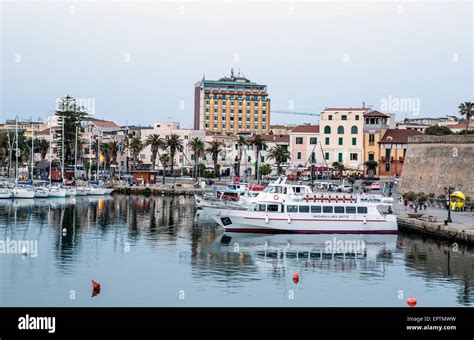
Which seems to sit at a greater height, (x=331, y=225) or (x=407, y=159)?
(x=407, y=159)

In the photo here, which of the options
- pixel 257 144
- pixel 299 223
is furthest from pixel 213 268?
pixel 257 144

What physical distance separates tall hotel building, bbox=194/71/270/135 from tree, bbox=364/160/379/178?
5620 centimetres

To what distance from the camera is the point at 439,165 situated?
68438 mm

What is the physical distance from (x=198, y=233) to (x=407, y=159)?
29236 millimetres

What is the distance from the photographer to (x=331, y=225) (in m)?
50.1

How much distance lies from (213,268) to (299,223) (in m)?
13.1

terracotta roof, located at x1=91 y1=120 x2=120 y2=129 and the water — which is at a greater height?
terracotta roof, located at x1=91 y1=120 x2=120 y2=129

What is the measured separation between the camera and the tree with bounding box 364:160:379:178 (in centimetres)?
9969

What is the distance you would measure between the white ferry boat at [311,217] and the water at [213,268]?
0.65 m

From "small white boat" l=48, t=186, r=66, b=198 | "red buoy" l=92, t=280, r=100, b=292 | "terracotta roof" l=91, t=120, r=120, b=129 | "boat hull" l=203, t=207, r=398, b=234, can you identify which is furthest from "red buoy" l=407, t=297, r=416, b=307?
"terracotta roof" l=91, t=120, r=120, b=129

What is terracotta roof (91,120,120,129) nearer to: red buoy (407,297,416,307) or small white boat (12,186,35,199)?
small white boat (12,186,35,199)

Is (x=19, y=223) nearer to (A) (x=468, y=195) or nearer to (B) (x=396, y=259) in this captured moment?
(B) (x=396, y=259)

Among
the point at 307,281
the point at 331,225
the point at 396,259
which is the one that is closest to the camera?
the point at 307,281

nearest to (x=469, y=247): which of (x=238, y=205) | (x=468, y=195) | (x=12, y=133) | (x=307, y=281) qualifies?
(x=307, y=281)
